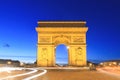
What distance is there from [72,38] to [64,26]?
204cm

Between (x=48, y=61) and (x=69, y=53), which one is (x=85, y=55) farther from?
(x=48, y=61)

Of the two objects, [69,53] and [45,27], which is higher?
[45,27]

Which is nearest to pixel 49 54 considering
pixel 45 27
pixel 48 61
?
pixel 48 61

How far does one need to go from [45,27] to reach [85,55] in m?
6.85

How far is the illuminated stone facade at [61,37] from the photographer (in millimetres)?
44781

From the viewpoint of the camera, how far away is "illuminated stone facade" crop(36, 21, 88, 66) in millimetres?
44781

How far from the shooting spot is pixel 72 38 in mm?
45156

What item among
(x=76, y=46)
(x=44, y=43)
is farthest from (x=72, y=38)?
(x=44, y=43)

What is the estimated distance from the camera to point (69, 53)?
45.5 m

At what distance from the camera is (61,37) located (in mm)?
45312

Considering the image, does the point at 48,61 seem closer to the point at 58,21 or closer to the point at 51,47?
the point at 51,47

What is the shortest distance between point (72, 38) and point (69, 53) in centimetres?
221

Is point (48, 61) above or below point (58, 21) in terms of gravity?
below

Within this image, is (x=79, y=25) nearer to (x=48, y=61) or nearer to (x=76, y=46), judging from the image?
(x=76, y=46)
